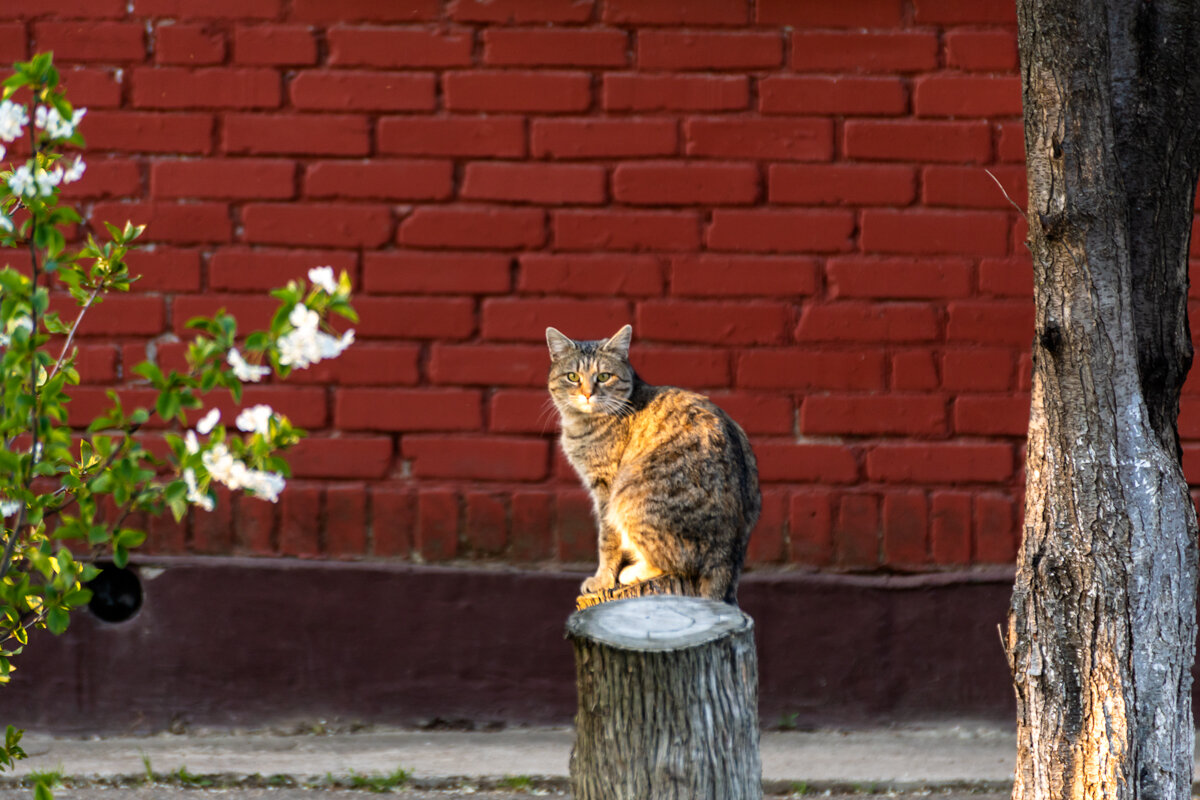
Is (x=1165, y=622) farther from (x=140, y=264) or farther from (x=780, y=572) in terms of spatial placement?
(x=140, y=264)

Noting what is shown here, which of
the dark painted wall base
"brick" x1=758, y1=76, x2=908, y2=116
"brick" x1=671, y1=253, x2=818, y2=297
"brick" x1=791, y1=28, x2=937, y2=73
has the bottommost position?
the dark painted wall base

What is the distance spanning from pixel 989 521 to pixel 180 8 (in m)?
3.76

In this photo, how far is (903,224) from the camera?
4.89 metres

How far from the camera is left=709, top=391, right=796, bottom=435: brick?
16.0 feet

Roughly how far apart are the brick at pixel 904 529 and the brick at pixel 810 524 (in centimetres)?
23

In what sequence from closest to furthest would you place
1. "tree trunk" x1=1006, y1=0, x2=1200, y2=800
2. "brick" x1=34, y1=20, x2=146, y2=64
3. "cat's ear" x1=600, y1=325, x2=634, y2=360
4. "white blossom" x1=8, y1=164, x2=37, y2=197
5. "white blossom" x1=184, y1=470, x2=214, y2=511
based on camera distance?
1. "white blossom" x1=184, y1=470, x2=214, y2=511
2. "white blossom" x1=8, y1=164, x2=37, y2=197
3. "tree trunk" x1=1006, y1=0, x2=1200, y2=800
4. "cat's ear" x1=600, y1=325, x2=634, y2=360
5. "brick" x1=34, y1=20, x2=146, y2=64

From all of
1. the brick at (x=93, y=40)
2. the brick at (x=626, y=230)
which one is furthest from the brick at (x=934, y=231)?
the brick at (x=93, y=40)

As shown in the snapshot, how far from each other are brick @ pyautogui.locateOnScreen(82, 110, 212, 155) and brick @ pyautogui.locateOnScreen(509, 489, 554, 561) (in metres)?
1.88

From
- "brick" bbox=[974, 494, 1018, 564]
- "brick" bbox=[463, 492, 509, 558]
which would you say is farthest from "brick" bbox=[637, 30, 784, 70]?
"brick" bbox=[974, 494, 1018, 564]

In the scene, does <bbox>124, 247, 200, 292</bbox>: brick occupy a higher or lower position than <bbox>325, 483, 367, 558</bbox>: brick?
higher

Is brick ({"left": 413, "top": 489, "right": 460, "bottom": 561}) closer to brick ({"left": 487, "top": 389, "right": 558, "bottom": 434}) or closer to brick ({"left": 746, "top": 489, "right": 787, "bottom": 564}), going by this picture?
brick ({"left": 487, "top": 389, "right": 558, "bottom": 434})

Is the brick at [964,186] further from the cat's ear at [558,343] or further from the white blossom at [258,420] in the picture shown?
the white blossom at [258,420]

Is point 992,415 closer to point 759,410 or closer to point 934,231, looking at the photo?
point 934,231

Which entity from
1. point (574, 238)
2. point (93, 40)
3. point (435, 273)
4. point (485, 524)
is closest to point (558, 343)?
point (574, 238)
